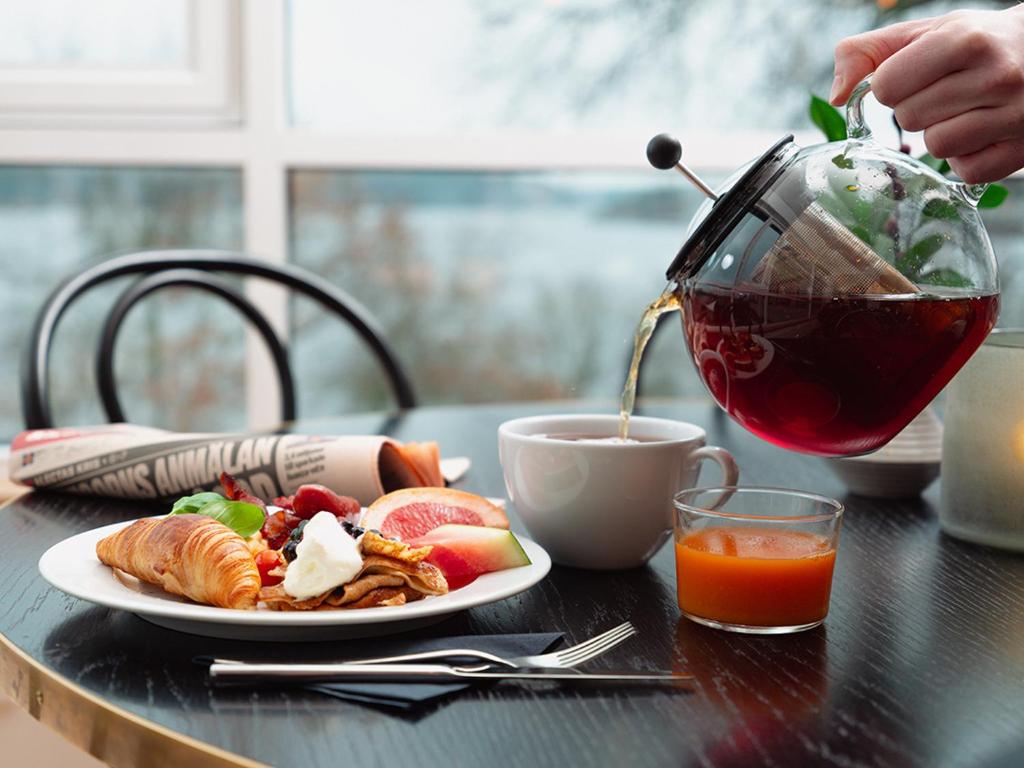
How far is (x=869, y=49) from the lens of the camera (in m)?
0.77

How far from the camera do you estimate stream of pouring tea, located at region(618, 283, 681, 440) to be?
2.36 ft

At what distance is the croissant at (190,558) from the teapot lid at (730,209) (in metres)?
0.30

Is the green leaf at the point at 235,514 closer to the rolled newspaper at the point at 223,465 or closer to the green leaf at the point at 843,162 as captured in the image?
the rolled newspaper at the point at 223,465

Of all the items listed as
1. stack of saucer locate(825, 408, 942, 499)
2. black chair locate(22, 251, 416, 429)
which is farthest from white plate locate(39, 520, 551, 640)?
black chair locate(22, 251, 416, 429)

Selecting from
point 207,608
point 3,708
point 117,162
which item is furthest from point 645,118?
point 207,608

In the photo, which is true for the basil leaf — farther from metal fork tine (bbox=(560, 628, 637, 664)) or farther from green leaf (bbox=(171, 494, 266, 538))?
metal fork tine (bbox=(560, 628, 637, 664))

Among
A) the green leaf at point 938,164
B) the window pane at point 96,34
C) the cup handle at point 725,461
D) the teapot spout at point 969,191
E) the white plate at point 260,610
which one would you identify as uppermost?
the window pane at point 96,34

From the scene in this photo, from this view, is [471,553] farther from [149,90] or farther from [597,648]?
[149,90]

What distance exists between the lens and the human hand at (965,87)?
693 mm

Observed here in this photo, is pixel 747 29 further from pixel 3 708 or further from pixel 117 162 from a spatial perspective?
pixel 3 708

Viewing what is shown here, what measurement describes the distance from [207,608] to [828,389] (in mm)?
372

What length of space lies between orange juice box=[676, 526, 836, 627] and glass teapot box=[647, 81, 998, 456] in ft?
0.24

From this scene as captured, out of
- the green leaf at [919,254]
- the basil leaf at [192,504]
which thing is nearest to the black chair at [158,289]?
the basil leaf at [192,504]

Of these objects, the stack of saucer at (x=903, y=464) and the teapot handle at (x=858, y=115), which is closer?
the teapot handle at (x=858, y=115)
